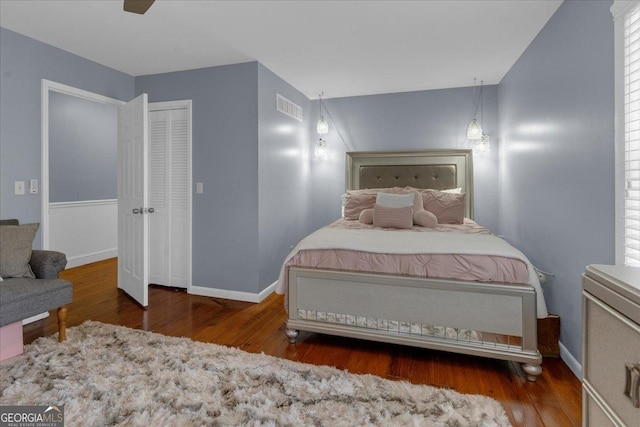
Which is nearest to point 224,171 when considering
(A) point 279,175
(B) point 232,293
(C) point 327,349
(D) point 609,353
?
(A) point 279,175

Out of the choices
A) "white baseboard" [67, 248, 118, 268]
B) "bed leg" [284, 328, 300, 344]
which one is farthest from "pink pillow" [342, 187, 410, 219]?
"white baseboard" [67, 248, 118, 268]

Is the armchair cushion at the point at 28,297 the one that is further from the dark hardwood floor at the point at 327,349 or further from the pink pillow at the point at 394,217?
the pink pillow at the point at 394,217

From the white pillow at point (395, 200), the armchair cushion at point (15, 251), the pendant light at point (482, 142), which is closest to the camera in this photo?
the armchair cushion at point (15, 251)

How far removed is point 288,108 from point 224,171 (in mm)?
1215

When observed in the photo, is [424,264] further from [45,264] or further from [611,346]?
[45,264]

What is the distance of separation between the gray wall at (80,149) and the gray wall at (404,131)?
11.0 feet

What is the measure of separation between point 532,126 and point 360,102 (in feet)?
7.68

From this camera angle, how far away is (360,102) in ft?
15.3

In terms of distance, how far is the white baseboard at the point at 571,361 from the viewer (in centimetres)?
204

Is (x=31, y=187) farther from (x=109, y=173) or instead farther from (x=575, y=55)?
(x=575, y=55)

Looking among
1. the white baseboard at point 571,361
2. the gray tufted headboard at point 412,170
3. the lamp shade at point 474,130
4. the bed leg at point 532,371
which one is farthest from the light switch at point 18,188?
the lamp shade at point 474,130

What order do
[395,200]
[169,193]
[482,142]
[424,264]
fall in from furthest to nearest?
1. [482,142]
2. [169,193]
3. [395,200]
4. [424,264]

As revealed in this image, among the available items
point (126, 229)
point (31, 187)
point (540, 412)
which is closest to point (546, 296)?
point (540, 412)

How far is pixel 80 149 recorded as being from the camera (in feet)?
16.7
